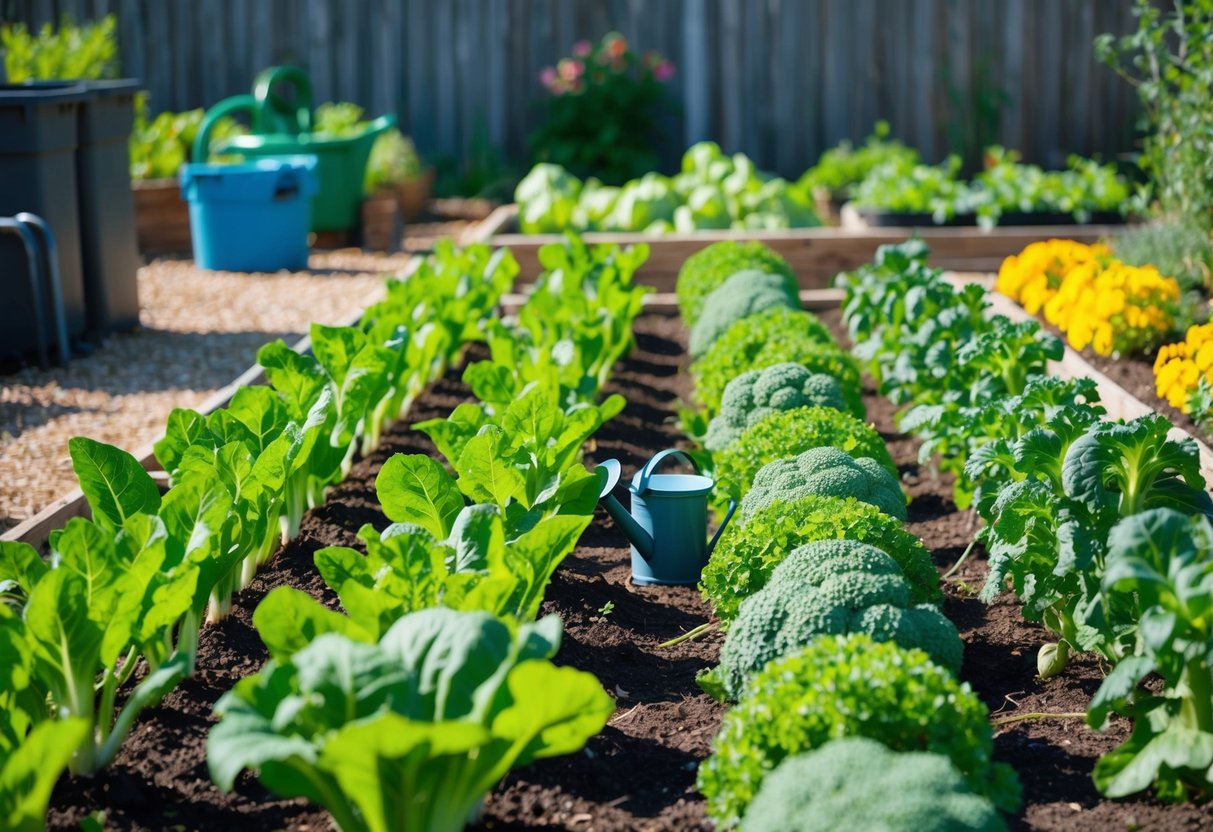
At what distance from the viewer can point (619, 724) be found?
2.90m

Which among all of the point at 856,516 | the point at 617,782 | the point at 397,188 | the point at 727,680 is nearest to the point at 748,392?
the point at 856,516

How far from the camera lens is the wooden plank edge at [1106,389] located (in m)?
3.77

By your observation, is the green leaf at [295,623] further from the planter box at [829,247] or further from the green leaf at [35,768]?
the planter box at [829,247]

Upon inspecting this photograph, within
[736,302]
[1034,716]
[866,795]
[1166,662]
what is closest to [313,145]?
[736,302]

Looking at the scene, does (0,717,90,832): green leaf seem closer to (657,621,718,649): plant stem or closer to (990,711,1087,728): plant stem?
(657,621,718,649): plant stem

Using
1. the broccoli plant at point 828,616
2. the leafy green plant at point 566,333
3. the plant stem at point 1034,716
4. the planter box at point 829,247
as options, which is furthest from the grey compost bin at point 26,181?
the plant stem at point 1034,716

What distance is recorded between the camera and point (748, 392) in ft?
14.5

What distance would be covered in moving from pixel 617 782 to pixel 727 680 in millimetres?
355

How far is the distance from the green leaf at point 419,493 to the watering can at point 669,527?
77 cm

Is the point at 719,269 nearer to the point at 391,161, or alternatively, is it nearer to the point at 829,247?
the point at 829,247

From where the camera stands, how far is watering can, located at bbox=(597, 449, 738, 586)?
374 centimetres

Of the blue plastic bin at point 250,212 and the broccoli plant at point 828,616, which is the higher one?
the blue plastic bin at point 250,212

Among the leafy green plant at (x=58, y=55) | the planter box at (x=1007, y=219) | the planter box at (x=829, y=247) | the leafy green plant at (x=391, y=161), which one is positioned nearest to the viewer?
the planter box at (x=829, y=247)

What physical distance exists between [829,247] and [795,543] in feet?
16.5
